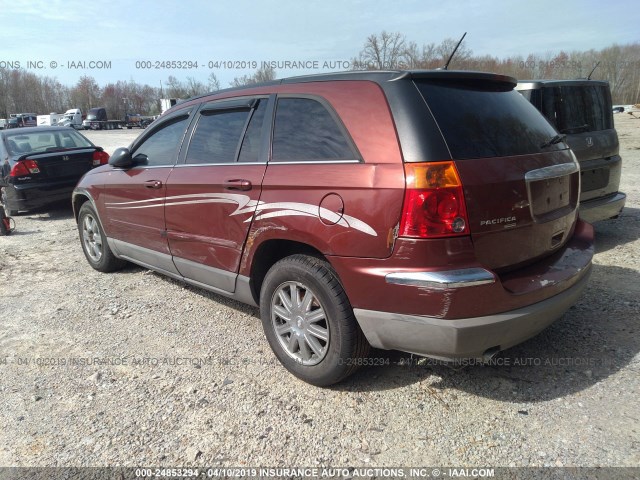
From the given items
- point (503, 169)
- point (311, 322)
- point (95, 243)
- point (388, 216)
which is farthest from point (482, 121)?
point (95, 243)

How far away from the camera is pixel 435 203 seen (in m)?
2.28

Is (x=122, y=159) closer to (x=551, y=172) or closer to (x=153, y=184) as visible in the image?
(x=153, y=184)

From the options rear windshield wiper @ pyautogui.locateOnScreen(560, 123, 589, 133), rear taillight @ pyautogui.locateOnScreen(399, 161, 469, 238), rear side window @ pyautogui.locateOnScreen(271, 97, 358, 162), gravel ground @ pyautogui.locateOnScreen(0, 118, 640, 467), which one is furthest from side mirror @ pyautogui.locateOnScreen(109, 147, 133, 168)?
rear windshield wiper @ pyautogui.locateOnScreen(560, 123, 589, 133)

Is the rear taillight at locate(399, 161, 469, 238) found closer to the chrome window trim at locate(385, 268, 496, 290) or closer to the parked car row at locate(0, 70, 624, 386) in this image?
the parked car row at locate(0, 70, 624, 386)

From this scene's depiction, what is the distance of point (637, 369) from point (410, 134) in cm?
210

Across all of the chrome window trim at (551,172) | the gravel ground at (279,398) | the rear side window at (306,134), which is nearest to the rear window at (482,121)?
the chrome window trim at (551,172)

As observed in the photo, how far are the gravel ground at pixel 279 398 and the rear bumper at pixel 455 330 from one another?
440 millimetres

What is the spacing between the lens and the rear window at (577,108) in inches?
195

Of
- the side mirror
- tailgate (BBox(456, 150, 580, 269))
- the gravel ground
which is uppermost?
the side mirror

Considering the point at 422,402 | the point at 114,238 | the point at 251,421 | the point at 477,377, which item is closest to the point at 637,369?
the point at 477,377

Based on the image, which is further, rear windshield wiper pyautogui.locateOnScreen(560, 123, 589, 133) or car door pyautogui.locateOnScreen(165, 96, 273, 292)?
rear windshield wiper pyautogui.locateOnScreen(560, 123, 589, 133)

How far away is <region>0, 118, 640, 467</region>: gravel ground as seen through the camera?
2383 millimetres

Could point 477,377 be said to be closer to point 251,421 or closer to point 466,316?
point 466,316

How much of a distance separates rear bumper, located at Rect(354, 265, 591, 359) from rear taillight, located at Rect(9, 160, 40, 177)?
8033 millimetres
